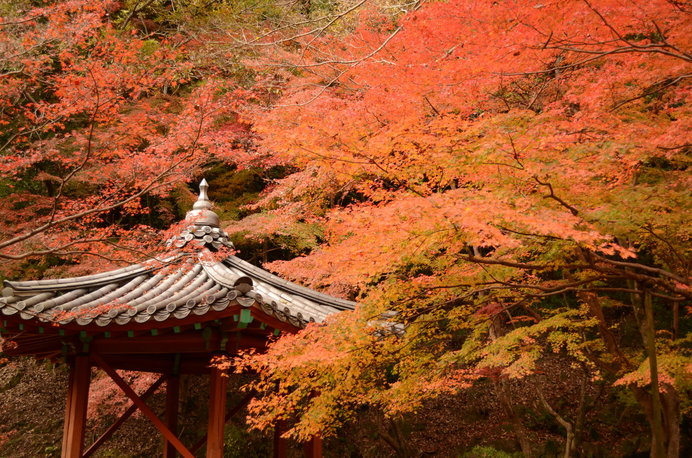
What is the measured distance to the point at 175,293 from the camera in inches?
181

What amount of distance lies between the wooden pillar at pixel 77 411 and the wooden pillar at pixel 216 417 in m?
1.12

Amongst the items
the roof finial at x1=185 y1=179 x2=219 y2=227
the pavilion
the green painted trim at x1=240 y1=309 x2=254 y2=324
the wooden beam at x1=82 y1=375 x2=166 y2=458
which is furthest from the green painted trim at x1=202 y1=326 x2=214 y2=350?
the roof finial at x1=185 y1=179 x2=219 y2=227

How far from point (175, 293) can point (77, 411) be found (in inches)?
51.5

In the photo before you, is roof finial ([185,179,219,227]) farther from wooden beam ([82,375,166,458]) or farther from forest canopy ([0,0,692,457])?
wooden beam ([82,375,166,458])

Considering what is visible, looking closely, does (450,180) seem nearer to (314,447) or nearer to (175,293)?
(175,293)

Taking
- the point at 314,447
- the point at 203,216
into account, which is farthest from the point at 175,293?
the point at 314,447

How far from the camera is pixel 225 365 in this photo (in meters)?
4.06

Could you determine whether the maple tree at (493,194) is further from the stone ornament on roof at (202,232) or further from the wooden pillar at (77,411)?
the wooden pillar at (77,411)

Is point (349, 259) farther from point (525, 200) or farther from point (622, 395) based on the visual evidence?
point (622, 395)

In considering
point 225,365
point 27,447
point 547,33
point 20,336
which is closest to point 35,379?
point 27,447

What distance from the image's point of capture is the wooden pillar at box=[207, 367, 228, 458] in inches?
163

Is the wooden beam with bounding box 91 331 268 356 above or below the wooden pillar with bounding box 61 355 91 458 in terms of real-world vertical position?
above

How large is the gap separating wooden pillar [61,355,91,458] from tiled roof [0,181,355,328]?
584mm

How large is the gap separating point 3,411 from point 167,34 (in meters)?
10.4
